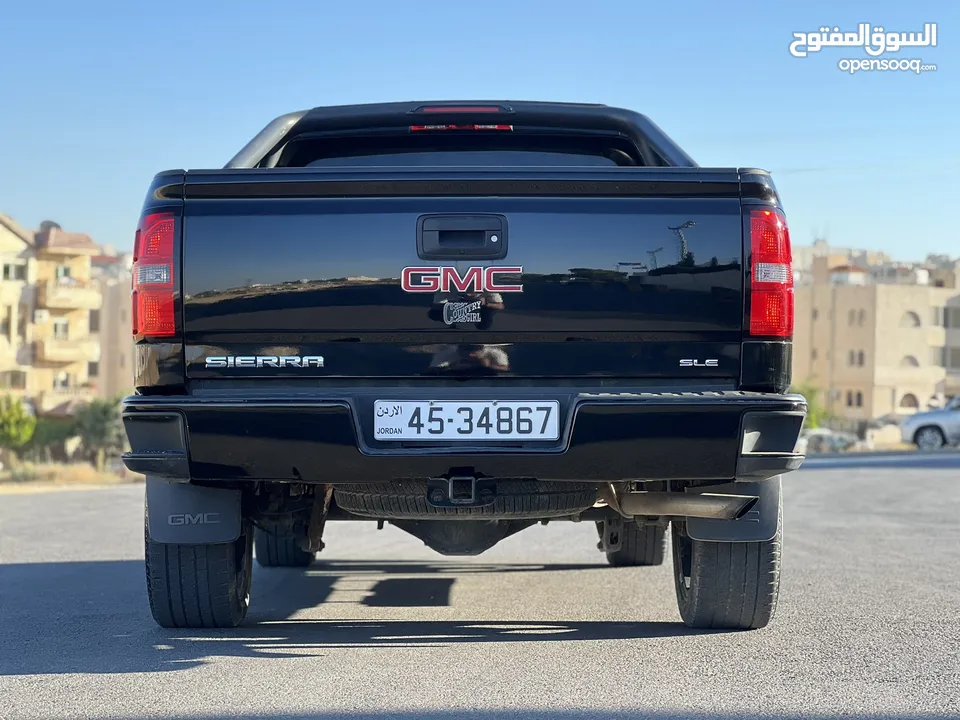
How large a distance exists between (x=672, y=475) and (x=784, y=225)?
93 centimetres

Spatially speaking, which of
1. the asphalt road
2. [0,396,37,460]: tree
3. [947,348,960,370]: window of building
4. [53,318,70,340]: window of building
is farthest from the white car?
[947,348,960,370]: window of building

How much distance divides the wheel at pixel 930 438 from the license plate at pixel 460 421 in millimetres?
30007

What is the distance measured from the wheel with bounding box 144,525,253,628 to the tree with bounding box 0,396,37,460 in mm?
66983

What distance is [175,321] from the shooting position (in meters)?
4.37

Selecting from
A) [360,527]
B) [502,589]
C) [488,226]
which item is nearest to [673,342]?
[488,226]

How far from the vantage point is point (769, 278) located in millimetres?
4391

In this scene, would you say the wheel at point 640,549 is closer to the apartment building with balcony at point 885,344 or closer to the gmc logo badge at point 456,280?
the gmc logo badge at point 456,280

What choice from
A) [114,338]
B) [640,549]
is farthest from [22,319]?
[640,549]

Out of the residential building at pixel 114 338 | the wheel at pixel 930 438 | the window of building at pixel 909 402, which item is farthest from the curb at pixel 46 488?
the window of building at pixel 909 402

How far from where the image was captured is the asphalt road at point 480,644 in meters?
3.86

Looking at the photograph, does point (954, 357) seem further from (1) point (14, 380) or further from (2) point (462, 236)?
(2) point (462, 236)

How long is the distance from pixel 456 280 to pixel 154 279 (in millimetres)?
1005

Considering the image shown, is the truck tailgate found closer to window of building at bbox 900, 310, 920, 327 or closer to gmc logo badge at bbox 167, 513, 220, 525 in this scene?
gmc logo badge at bbox 167, 513, 220, 525

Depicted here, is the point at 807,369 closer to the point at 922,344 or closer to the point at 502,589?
the point at 922,344
